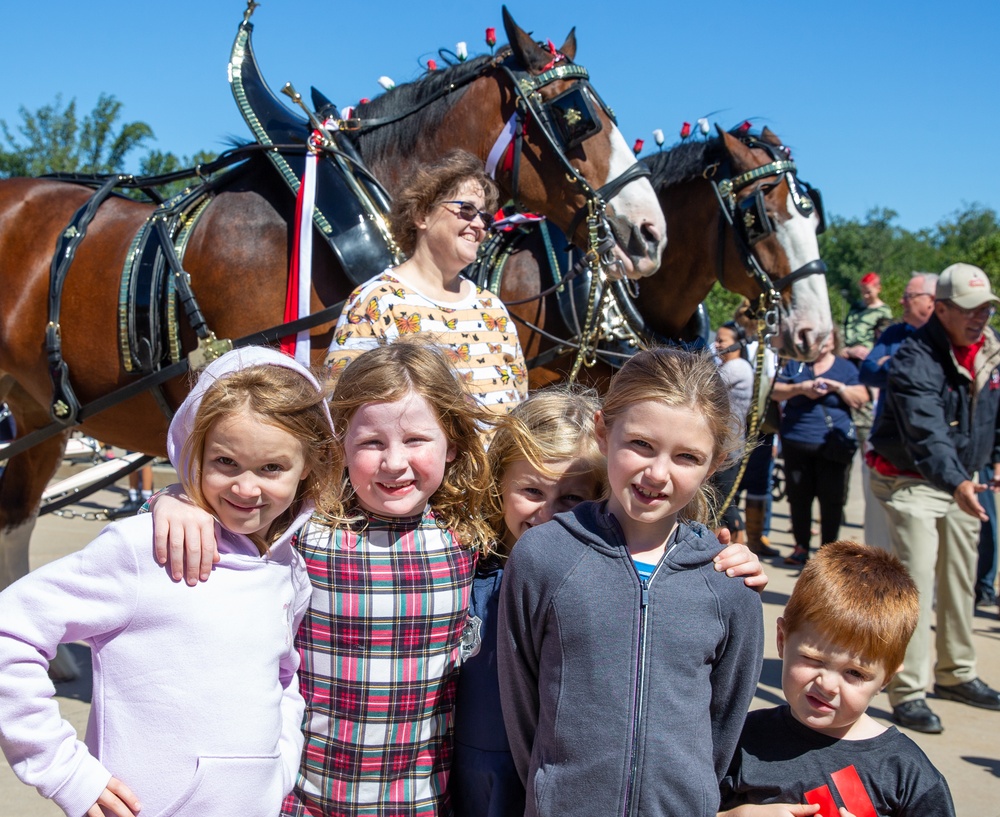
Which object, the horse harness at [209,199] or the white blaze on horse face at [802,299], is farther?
Result: the white blaze on horse face at [802,299]

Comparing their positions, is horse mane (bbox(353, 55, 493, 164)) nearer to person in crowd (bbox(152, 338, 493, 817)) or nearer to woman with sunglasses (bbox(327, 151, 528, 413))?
woman with sunglasses (bbox(327, 151, 528, 413))

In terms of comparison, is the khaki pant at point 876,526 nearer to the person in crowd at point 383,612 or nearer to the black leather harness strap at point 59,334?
the person in crowd at point 383,612

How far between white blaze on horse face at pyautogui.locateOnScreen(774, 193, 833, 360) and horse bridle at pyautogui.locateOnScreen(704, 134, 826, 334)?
3 cm

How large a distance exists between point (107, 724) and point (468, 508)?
0.78m

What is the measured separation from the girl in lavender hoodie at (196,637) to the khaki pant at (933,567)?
3.21 meters

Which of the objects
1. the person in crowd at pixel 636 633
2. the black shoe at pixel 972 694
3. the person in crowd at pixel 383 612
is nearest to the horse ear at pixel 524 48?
the person in crowd at pixel 383 612

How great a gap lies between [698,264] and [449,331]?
2.24m

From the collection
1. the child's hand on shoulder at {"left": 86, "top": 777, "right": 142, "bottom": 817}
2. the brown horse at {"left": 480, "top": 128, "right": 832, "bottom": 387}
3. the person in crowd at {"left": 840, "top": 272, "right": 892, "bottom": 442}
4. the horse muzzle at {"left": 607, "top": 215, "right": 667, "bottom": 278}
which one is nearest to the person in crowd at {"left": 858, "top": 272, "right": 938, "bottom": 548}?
the brown horse at {"left": 480, "top": 128, "right": 832, "bottom": 387}

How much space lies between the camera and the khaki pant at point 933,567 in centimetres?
402

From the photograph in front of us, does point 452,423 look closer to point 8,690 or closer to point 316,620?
point 316,620

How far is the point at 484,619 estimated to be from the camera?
1.88 meters

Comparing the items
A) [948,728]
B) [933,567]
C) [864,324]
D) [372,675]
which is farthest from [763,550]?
[372,675]

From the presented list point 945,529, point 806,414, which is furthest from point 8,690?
point 806,414

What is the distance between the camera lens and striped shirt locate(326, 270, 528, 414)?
2295 mm
